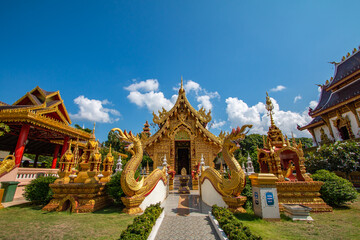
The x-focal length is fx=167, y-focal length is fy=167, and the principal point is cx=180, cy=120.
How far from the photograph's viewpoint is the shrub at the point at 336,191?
592cm

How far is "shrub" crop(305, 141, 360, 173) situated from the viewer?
10.0m

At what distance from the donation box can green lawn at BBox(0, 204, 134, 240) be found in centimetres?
362

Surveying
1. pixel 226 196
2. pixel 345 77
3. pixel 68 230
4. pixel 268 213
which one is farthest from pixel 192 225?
pixel 345 77

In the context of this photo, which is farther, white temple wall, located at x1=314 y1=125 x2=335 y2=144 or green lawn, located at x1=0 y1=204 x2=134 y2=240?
white temple wall, located at x1=314 y1=125 x2=335 y2=144

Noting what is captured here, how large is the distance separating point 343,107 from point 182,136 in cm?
1434

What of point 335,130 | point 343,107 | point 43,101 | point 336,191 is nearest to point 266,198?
point 336,191

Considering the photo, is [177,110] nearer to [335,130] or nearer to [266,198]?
[266,198]

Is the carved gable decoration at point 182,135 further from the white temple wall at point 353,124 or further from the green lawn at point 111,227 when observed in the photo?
the white temple wall at point 353,124

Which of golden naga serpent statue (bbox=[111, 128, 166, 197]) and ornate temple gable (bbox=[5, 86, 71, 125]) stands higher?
ornate temple gable (bbox=[5, 86, 71, 125])

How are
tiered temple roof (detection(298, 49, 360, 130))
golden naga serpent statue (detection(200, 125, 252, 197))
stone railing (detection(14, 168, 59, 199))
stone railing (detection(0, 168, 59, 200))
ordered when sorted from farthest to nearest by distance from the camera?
tiered temple roof (detection(298, 49, 360, 130)) < stone railing (detection(14, 168, 59, 199)) < stone railing (detection(0, 168, 59, 200)) < golden naga serpent statue (detection(200, 125, 252, 197))

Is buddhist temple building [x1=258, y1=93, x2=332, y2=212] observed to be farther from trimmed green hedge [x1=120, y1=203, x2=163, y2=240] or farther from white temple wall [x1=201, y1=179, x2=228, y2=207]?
trimmed green hedge [x1=120, y1=203, x2=163, y2=240]

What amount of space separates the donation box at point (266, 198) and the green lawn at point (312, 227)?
0.21m

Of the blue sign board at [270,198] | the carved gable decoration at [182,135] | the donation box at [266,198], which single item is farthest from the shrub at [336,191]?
the carved gable decoration at [182,135]

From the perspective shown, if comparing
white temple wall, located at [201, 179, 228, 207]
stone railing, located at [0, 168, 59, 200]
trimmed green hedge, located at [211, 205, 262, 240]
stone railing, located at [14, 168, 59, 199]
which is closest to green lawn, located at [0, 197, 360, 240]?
trimmed green hedge, located at [211, 205, 262, 240]
